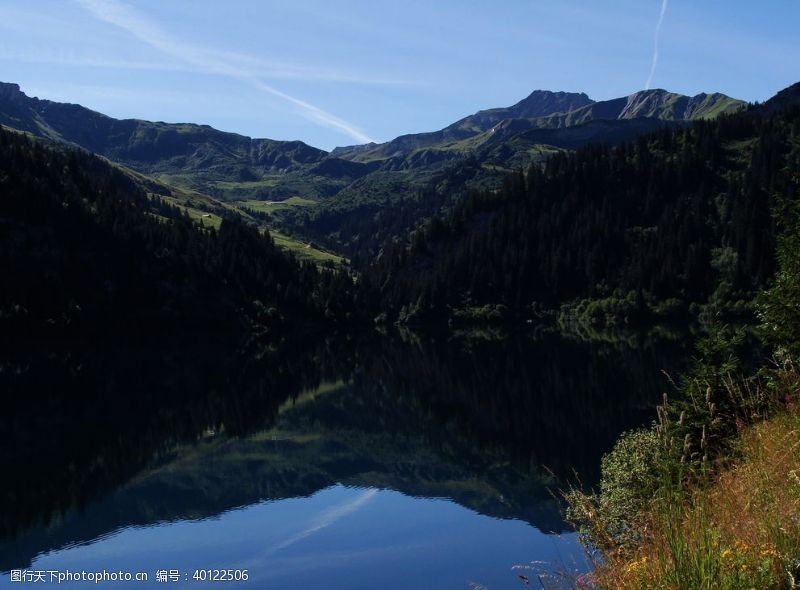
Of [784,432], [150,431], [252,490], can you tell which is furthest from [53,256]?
[784,432]

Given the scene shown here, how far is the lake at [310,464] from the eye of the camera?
144 feet

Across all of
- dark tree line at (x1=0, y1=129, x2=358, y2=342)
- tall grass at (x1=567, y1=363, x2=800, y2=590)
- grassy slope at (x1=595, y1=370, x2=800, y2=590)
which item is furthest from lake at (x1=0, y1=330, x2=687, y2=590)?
dark tree line at (x1=0, y1=129, x2=358, y2=342)

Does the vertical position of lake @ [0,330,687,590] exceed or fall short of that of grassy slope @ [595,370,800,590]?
it falls short

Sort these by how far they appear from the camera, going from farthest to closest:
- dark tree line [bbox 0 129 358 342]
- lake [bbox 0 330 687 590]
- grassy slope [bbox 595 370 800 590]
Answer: dark tree line [bbox 0 129 358 342] → lake [bbox 0 330 687 590] → grassy slope [bbox 595 370 800 590]

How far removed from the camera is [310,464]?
241 ft

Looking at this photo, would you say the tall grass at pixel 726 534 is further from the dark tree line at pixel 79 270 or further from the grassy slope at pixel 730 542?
the dark tree line at pixel 79 270

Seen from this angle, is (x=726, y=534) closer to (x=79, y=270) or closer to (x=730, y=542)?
(x=730, y=542)

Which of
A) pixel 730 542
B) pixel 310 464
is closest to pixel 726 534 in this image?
pixel 730 542

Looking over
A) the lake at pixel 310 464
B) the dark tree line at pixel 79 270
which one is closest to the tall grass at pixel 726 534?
the lake at pixel 310 464

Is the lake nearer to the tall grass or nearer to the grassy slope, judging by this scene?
the tall grass

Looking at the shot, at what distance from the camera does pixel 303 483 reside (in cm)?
6675

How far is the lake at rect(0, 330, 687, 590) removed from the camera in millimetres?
44000

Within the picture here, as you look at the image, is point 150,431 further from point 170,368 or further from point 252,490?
point 170,368

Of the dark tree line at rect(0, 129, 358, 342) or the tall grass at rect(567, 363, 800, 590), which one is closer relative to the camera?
the tall grass at rect(567, 363, 800, 590)
